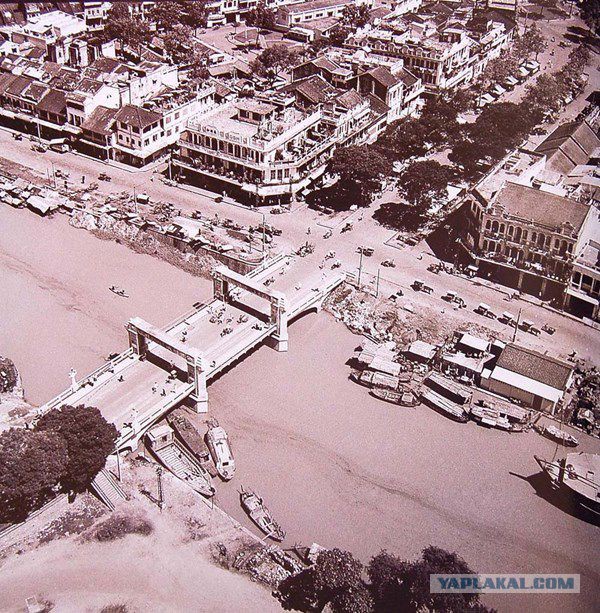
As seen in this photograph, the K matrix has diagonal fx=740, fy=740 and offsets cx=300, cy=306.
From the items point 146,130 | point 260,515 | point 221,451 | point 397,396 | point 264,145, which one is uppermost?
point 264,145

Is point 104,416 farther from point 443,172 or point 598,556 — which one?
point 443,172

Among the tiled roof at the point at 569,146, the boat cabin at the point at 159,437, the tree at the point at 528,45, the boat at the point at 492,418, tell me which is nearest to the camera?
the boat cabin at the point at 159,437

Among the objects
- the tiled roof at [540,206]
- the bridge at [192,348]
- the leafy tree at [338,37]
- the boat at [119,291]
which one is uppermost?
the tiled roof at [540,206]

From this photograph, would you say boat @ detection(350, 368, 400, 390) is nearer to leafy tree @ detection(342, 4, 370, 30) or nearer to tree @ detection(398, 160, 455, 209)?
tree @ detection(398, 160, 455, 209)

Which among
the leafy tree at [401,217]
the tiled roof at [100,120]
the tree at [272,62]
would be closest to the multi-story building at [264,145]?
the leafy tree at [401,217]

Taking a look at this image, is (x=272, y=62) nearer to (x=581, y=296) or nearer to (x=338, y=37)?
(x=338, y=37)

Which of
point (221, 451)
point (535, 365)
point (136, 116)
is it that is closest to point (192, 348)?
point (221, 451)

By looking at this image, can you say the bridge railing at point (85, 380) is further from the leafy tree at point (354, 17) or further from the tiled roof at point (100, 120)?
the leafy tree at point (354, 17)

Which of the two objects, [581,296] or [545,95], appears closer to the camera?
[581,296]

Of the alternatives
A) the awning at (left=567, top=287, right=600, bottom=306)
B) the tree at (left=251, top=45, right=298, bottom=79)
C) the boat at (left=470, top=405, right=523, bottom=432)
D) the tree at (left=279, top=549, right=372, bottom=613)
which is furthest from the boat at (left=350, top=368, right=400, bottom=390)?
the tree at (left=251, top=45, right=298, bottom=79)
